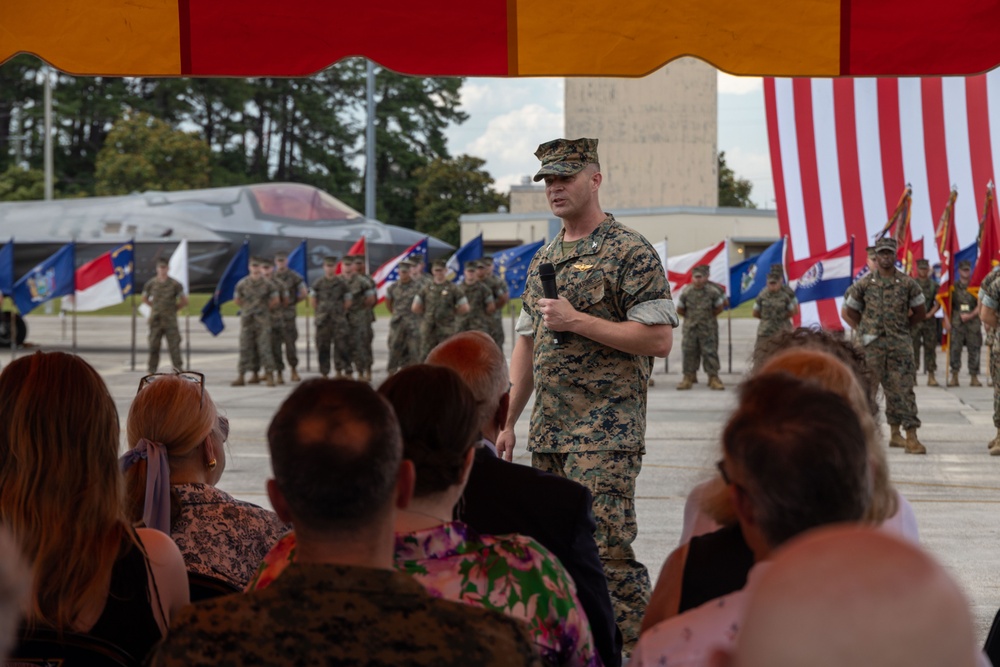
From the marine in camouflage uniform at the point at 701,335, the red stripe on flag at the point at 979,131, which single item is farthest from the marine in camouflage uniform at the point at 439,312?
the red stripe on flag at the point at 979,131

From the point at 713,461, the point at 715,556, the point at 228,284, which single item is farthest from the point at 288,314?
the point at 715,556

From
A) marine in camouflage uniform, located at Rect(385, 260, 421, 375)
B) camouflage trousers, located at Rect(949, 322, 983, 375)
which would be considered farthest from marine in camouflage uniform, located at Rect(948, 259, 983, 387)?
marine in camouflage uniform, located at Rect(385, 260, 421, 375)

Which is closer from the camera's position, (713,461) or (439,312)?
(713,461)

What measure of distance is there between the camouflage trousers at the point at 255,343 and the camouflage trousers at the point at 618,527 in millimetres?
14883

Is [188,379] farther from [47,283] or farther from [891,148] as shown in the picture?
[47,283]

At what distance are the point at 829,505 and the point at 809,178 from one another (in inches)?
719

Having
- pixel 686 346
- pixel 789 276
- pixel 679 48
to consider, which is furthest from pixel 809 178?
pixel 679 48

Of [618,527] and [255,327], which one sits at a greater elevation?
[255,327]

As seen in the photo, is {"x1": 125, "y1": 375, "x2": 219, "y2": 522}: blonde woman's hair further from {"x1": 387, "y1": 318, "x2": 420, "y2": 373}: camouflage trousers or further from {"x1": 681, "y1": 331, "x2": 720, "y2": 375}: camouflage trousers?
{"x1": 387, "y1": 318, "x2": 420, "y2": 373}: camouflage trousers

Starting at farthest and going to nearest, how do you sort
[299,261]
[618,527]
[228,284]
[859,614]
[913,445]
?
1. [299,261]
2. [228,284]
3. [913,445]
4. [618,527]
5. [859,614]

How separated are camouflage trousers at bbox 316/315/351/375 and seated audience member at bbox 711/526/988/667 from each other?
18372 mm

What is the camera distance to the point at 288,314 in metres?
19.6

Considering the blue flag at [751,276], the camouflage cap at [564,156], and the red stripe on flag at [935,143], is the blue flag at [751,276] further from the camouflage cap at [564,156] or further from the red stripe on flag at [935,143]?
the camouflage cap at [564,156]

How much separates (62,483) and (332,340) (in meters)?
17.1
